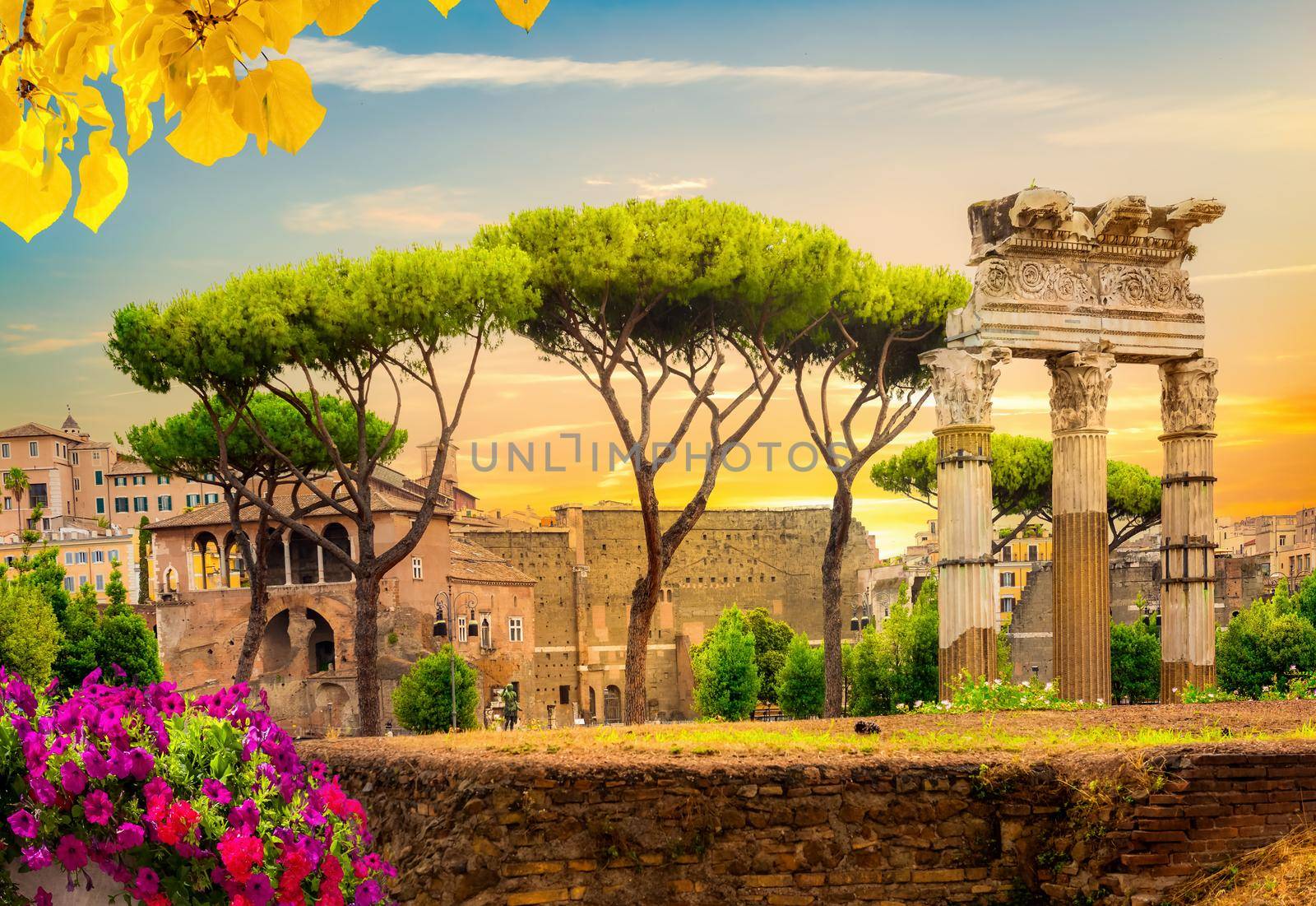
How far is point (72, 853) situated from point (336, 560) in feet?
156

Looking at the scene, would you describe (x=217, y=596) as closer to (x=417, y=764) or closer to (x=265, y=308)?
(x=265, y=308)

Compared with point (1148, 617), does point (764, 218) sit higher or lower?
higher

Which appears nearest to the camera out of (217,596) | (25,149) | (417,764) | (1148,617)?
(25,149)

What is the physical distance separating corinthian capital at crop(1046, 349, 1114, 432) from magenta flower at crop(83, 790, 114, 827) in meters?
12.5

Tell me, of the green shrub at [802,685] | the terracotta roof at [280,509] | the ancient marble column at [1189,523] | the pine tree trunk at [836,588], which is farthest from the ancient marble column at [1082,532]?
the terracotta roof at [280,509]

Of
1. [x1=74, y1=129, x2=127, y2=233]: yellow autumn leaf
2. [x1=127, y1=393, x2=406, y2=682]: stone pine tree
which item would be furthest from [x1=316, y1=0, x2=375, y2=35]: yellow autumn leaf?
[x1=127, y1=393, x2=406, y2=682]: stone pine tree

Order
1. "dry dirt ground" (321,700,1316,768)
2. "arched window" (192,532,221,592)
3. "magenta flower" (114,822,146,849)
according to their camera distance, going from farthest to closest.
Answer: "arched window" (192,532,221,592), "dry dirt ground" (321,700,1316,768), "magenta flower" (114,822,146,849)

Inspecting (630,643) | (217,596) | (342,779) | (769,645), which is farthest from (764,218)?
(769,645)

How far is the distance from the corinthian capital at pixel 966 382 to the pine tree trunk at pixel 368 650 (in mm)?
8842

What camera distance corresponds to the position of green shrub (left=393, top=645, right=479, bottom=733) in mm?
44094

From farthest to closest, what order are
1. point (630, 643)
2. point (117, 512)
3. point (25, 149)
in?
point (117, 512)
point (630, 643)
point (25, 149)

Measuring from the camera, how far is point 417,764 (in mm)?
9109

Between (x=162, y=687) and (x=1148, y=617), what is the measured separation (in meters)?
43.0

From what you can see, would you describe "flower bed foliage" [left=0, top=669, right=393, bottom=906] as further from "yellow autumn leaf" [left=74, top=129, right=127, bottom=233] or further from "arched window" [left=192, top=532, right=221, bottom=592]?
"arched window" [left=192, top=532, right=221, bottom=592]
